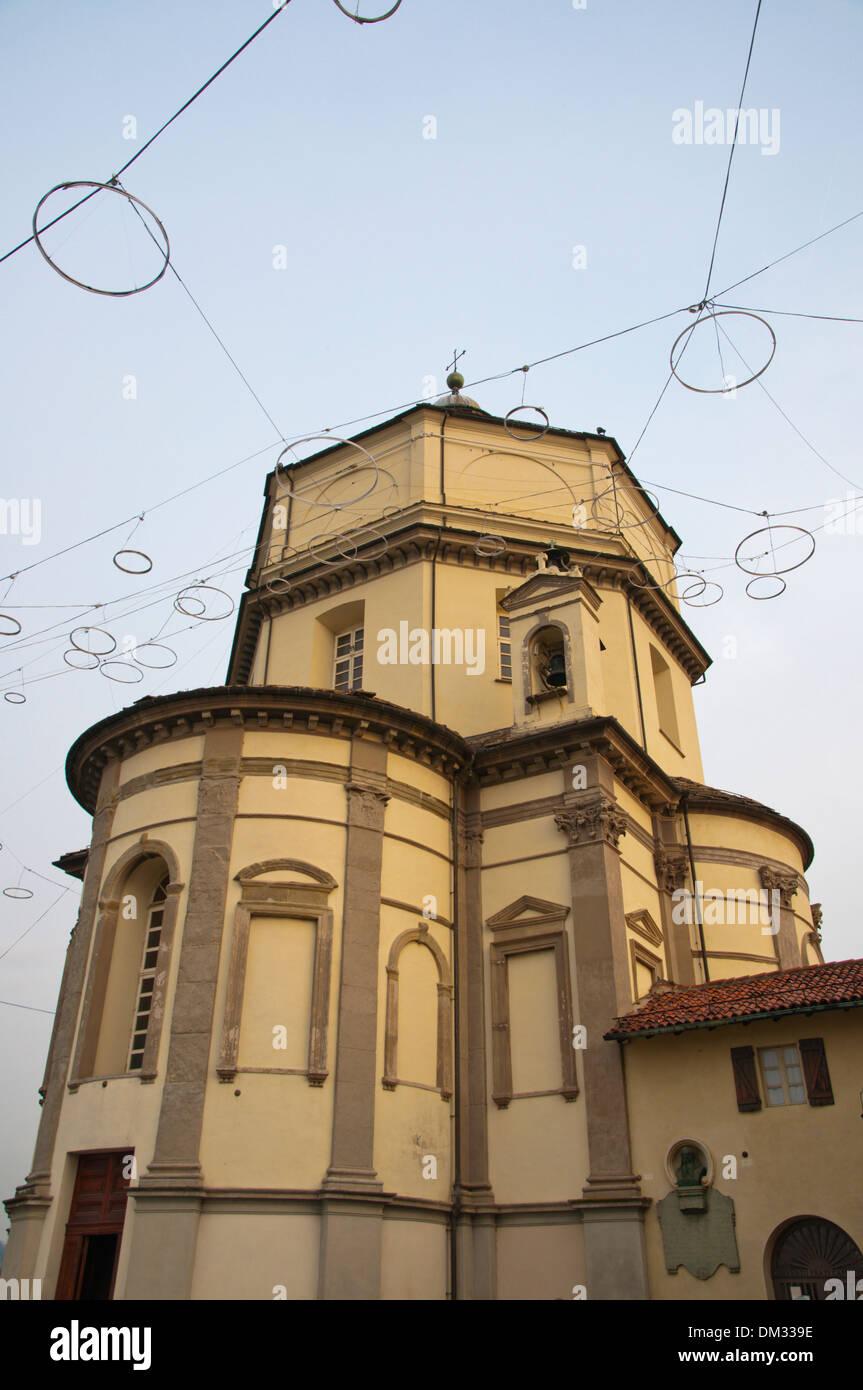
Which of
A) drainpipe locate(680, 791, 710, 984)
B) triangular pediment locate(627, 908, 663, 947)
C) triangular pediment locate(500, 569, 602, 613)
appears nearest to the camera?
triangular pediment locate(627, 908, 663, 947)

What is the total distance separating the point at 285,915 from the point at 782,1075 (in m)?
7.41

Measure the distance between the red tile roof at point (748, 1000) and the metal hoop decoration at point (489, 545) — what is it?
9594 mm

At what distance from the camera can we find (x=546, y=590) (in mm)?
19688

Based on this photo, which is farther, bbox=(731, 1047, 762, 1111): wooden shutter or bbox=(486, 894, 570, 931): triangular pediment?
bbox=(486, 894, 570, 931): triangular pediment

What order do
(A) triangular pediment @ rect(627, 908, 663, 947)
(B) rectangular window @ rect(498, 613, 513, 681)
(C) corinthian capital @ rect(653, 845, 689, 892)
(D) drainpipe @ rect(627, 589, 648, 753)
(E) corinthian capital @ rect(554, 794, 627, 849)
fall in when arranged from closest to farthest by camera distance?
(E) corinthian capital @ rect(554, 794, 627, 849)
(A) triangular pediment @ rect(627, 908, 663, 947)
(C) corinthian capital @ rect(653, 845, 689, 892)
(B) rectangular window @ rect(498, 613, 513, 681)
(D) drainpipe @ rect(627, 589, 648, 753)

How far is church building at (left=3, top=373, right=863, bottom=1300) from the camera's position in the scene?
13562mm

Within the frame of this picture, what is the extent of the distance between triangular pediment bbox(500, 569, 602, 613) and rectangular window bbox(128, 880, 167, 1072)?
334 inches

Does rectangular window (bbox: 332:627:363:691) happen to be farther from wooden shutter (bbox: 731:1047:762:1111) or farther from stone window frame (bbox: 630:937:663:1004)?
wooden shutter (bbox: 731:1047:762:1111)

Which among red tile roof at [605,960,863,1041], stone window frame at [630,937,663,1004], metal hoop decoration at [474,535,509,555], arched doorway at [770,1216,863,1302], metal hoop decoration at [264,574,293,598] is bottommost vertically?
arched doorway at [770,1216,863,1302]

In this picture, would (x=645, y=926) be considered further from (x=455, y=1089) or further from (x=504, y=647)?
(x=504, y=647)

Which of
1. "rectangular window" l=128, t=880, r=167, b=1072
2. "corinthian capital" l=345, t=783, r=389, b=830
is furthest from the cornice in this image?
"rectangular window" l=128, t=880, r=167, b=1072

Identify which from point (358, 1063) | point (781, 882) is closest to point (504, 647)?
point (781, 882)
